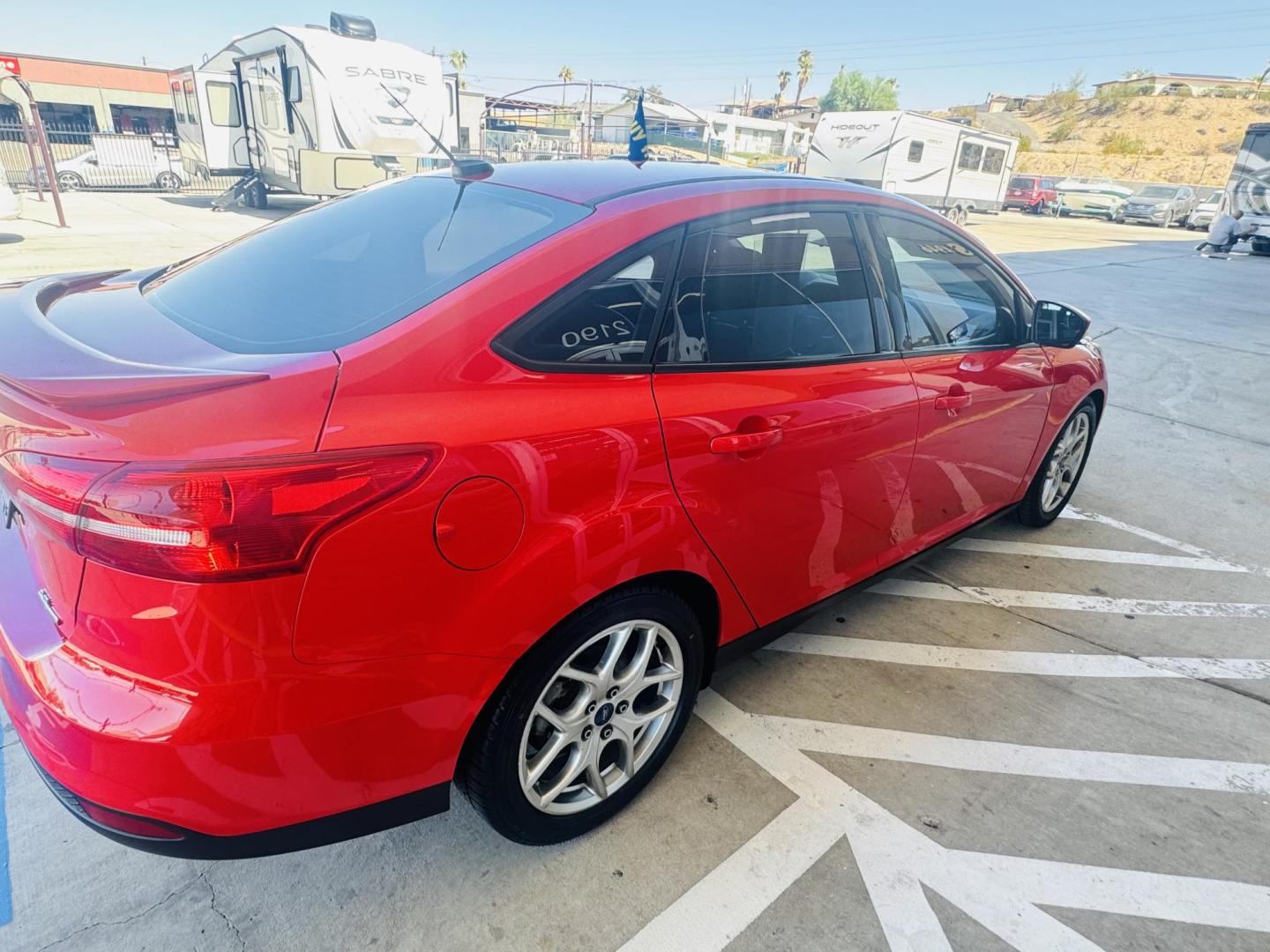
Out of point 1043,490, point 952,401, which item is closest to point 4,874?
point 952,401

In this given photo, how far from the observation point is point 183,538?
4.18ft

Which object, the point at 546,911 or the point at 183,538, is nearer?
the point at 183,538

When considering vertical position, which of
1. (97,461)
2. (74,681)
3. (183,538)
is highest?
(97,461)

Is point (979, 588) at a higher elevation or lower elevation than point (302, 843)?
lower

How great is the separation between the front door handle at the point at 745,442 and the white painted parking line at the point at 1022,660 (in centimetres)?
123

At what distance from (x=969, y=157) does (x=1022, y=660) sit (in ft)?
89.5

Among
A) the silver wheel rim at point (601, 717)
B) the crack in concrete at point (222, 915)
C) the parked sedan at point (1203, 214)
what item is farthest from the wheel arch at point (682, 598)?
the parked sedan at point (1203, 214)

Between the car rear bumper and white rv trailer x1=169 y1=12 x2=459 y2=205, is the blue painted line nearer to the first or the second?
the car rear bumper

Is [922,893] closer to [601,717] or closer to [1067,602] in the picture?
[601,717]

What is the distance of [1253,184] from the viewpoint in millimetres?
20000

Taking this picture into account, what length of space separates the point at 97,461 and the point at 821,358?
1.84 meters

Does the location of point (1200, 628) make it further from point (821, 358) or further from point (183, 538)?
point (183, 538)

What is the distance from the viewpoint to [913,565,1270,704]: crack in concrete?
9.53 ft

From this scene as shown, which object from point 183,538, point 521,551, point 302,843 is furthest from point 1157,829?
point 183,538
